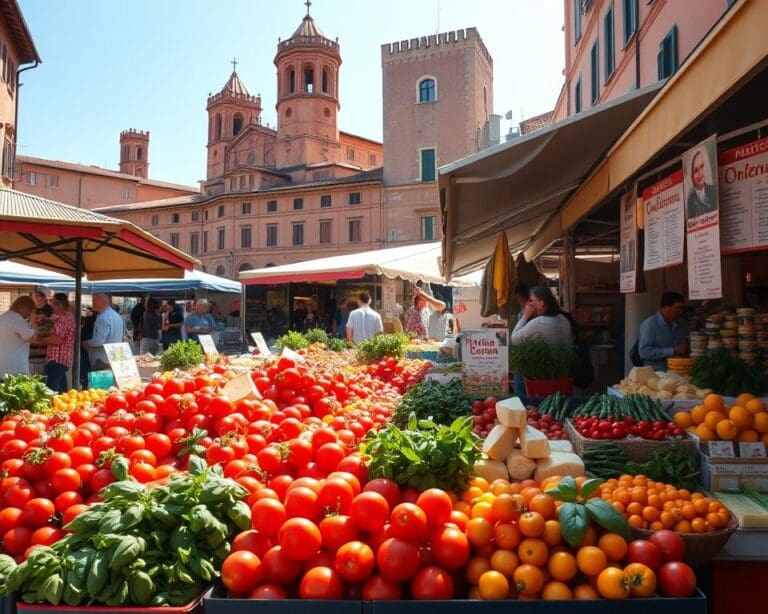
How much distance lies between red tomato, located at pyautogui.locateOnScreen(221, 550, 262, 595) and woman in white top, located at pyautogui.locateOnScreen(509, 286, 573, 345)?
3419mm

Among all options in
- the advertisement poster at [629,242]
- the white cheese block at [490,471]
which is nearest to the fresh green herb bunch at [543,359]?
the advertisement poster at [629,242]

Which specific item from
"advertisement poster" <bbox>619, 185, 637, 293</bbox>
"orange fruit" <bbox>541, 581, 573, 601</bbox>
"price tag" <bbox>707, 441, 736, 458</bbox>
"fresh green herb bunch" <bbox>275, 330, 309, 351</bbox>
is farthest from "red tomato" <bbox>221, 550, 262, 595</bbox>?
"fresh green herb bunch" <bbox>275, 330, 309, 351</bbox>

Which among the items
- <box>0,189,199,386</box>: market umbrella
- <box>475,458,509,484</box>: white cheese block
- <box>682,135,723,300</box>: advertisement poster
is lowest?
<box>475,458,509,484</box>: white cheese block

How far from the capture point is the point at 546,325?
16.8 ft

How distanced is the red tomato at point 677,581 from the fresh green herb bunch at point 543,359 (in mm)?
2748

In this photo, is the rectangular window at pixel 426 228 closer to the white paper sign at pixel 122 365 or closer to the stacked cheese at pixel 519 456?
the white paper sign at pixel 122 365

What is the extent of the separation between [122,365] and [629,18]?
13.2 m

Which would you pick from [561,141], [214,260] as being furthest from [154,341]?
[214,260]

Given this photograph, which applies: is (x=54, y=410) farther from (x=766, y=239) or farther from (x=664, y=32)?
(x=664, y=32)

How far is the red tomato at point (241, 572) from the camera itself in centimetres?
193

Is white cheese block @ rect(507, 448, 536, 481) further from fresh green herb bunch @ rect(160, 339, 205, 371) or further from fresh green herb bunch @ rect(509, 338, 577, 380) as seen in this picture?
fresh green herb bunch @ rect(160, 339, 205, 371)

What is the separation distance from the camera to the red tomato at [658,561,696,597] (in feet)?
6.19

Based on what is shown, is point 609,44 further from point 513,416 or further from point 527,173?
point 513,416

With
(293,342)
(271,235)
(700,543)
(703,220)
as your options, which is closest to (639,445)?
(700,543)
